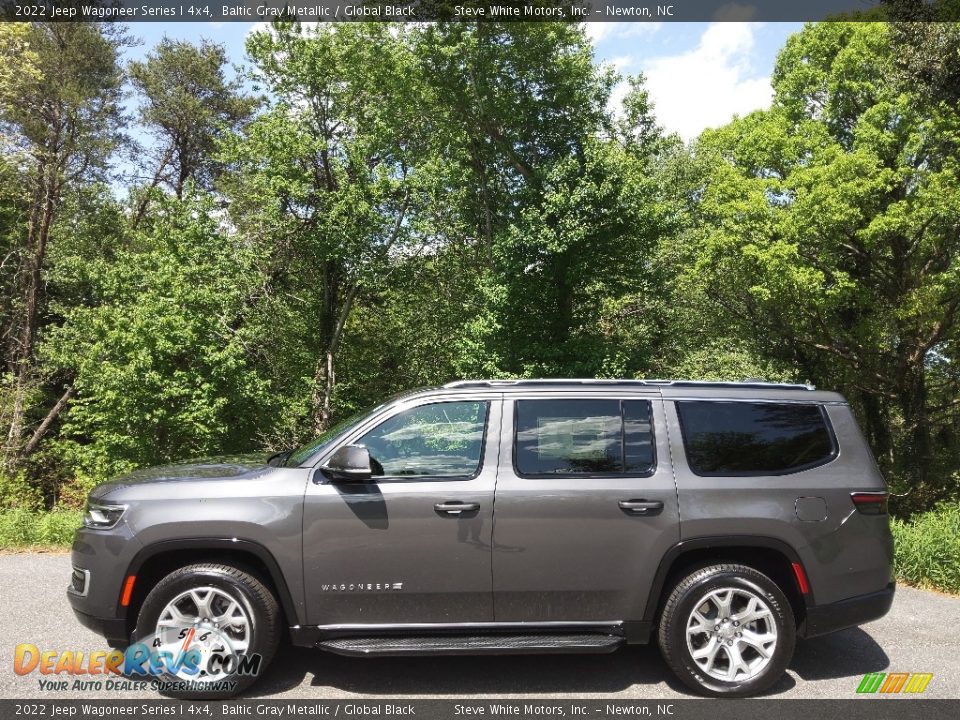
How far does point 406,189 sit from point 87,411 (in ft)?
35.3

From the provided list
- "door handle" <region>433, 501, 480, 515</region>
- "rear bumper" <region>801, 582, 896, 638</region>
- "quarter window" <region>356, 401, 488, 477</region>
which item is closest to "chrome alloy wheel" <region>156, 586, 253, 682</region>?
"quarter window" <region>356, 401, 488, 477</region>

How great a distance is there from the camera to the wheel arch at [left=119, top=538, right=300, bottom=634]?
4188 mm

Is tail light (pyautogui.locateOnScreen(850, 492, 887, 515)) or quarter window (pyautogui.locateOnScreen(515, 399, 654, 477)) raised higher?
quarter window (pyautogui.locateOnScreen(515, 399, 654, 477))

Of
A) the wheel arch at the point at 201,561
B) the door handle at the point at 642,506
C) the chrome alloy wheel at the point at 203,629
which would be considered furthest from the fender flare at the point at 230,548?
the door handle at the point at 642,506

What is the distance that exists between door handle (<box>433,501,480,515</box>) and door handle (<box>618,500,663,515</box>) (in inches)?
34.7

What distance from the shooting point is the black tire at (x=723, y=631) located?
4.20m

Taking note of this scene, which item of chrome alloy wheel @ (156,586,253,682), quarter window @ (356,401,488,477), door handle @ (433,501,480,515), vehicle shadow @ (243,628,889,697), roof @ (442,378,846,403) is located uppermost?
roof @ (442,378,846,403)

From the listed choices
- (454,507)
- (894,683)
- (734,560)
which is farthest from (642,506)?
(894,683)

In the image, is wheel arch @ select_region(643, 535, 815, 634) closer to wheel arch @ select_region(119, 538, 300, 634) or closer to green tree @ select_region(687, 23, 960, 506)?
wheel arch @ select_region(119, 538, 300, 634)

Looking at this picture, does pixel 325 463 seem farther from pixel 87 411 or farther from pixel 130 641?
pixel 87 411

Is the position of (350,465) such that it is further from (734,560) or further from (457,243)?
(457,243)

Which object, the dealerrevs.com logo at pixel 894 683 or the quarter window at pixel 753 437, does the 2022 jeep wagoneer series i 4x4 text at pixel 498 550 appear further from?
the dealerrevs.com logo at pixel 894 683

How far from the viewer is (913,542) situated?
22.6 feet

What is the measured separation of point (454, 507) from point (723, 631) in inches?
69.8
